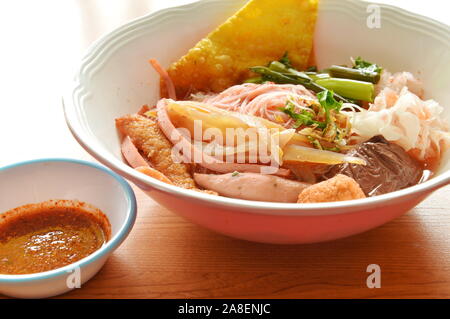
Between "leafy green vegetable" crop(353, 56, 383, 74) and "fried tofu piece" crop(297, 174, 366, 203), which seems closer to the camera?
"fried tofu piece" crop(297, 174, 366, 203)

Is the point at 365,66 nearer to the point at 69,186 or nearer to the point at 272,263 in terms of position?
the point at 272,263

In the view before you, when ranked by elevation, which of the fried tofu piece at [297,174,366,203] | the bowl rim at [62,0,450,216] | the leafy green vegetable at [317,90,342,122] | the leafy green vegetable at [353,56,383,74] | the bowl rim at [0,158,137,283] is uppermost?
the leafy green vegetable at [353,56,383,74]

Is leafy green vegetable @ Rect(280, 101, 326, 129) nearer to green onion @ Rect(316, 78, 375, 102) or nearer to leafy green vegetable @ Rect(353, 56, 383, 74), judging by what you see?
green onion @ Rect(316, 78, 375, 102)

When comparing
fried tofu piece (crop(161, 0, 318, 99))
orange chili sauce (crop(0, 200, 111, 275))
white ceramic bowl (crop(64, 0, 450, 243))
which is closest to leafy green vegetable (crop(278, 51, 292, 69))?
fried tofu piece (crop(161, 0, 318, 99))

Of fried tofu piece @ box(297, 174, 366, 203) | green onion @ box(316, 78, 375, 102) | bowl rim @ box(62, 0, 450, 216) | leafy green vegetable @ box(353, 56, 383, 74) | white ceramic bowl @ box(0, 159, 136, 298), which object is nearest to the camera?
bowl rim @ box(62, 0, 450, 216)

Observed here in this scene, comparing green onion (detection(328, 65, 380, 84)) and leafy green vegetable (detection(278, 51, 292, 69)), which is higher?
leafy green vegetable (detection(278, 51, 292, 69))

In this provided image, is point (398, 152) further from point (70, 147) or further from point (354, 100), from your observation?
point (70, 147)

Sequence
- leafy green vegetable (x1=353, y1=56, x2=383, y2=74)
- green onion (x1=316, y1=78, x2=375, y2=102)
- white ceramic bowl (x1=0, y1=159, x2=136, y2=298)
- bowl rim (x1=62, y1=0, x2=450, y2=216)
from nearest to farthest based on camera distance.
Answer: bowl rim (x1=62, y1=0, x2=450, y2=216)
white ceramic bowl (x1=0, y1=159, x2=136, y2=298)
green onion (x1=316, y1=78, x2=375, y2=102)
leafy green vegetable (x1=353, y1=56, x2=383, y2=74)

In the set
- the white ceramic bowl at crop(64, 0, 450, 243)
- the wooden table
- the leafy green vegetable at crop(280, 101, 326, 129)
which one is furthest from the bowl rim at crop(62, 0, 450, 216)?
the leafy green vegetable at crop(280, 101, 326, 129)
